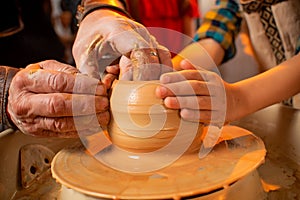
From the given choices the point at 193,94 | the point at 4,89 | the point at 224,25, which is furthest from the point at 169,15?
the point at 193,94

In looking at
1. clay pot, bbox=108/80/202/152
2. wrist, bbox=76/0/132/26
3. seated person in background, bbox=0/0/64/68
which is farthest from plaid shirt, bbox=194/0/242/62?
clay pot, bbox=108/80/202/152

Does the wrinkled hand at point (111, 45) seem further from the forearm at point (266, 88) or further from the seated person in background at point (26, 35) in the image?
the seated person in background at point (26, 35)

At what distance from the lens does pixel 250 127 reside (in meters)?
1.40

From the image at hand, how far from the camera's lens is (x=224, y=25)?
1767 millimetres

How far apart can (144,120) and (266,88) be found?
0.43m

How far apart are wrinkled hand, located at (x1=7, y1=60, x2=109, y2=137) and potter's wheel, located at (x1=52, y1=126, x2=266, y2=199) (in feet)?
0.27

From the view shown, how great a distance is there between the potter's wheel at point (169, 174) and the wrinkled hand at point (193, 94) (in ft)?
0.31

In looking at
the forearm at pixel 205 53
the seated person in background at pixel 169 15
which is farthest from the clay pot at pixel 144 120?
the seated person in background at pixel 169 15

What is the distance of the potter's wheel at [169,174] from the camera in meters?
0.79

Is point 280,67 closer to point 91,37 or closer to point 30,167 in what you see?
point 91,37

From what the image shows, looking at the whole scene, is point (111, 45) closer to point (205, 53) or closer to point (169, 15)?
point (205, 53)

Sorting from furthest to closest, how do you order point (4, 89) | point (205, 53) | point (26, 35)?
1. point (26, 35)
2. point (205, 53)
3. point (4, 89)

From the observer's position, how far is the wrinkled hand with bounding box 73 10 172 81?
103 centimetres

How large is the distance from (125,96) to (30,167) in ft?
1.46
